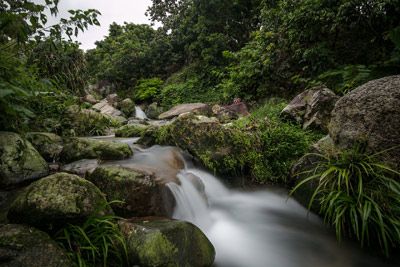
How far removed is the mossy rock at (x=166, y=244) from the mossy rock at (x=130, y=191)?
0.34 m

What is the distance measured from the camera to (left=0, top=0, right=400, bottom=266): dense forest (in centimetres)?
237

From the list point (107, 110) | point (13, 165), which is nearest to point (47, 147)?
point (13, 165)

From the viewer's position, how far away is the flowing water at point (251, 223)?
278 centimetres

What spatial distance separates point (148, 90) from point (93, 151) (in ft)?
39.3

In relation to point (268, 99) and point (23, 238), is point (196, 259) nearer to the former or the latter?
point (23, 238)

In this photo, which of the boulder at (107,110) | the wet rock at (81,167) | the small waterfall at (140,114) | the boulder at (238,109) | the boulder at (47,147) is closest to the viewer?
the wet rock at (81,167)

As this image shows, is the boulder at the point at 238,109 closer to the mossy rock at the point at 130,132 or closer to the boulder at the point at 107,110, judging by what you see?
the mossy rock at the point at 130,132

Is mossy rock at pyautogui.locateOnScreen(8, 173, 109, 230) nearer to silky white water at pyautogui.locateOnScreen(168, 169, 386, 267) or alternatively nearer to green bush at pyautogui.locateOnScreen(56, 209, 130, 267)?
green bush at pyautogui.locateOnScreen(56, 209, 130, 267)

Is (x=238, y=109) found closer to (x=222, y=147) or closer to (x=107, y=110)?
(x=222, y=147)

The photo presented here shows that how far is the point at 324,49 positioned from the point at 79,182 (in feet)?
21.9

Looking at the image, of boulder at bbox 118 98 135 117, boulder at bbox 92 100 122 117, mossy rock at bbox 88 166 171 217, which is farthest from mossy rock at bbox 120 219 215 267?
boulder at bbox 118 98 135 117

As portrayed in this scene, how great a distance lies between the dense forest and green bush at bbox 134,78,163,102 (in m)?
1.23

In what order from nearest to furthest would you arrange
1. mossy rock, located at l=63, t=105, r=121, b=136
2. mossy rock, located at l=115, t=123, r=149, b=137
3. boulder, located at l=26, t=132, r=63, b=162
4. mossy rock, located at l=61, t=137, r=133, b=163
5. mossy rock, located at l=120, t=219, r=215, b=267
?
mossy rock, located at l=120, t=219, r=215, b=267 → mossy rock, located at l=61, t=137, r=133, b=163 → boulder, located at l=26, t=132, r=63, b=162 → mossy rock, located at l=115, t=123, r=149, b=137 → mossy rock, located at l=63, t=105, r=121, b=136

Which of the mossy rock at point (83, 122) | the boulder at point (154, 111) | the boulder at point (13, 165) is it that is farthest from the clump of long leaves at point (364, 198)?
the boulder at point (154, 111)
